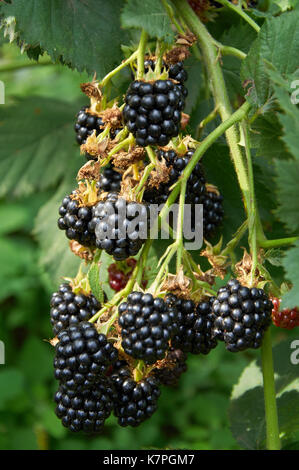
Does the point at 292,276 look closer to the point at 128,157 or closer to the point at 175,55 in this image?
the point at 128,157

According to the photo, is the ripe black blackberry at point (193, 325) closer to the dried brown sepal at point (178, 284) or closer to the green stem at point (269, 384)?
the dried brown sepal at point (178, 284)

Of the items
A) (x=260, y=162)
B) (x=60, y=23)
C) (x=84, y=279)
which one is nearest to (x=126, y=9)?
(x=60, y=23)

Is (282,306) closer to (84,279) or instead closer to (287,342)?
(84,279)

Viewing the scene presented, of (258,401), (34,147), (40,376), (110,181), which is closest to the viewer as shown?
(110,181)

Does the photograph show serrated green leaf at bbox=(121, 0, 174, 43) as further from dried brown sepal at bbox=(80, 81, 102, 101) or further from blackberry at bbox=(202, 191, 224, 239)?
blackberry at bbox=(202, 191, 224, 239)

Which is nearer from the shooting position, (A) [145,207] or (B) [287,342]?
(A) [145,207]

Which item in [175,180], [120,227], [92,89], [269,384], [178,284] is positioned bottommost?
[269,384]

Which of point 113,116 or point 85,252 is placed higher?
point 113,116

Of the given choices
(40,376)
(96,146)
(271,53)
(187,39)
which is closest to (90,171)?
(96,146)
